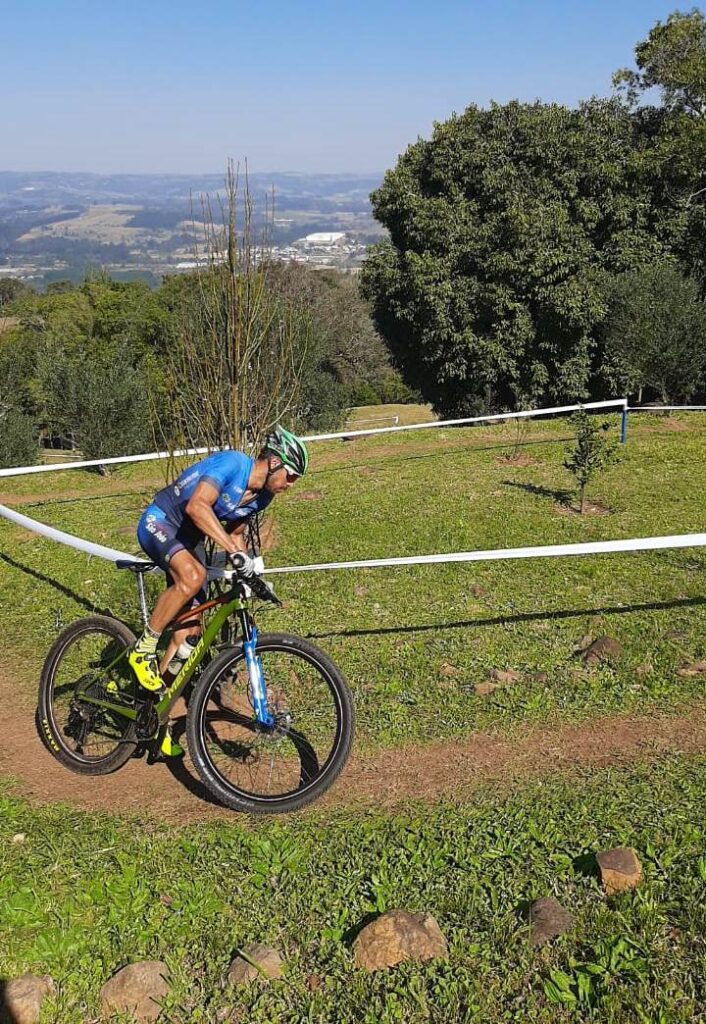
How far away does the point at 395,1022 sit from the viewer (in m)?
3.09

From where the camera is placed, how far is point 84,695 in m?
5.22

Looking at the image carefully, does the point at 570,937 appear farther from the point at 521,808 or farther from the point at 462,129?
the point at 462,129

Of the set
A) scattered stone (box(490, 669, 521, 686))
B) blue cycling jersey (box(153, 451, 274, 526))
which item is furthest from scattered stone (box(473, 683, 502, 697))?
blue cycling jersey (box(153, 451, 274, 526))

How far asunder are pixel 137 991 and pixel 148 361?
2916cm

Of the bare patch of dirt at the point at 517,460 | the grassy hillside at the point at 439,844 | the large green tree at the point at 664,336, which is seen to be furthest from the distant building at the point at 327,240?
the grassy hillside at the point at 439,844

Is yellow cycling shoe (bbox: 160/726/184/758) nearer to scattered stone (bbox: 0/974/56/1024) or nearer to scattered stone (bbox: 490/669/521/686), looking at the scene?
scattered stone (bbox: 0/974/56/1024)

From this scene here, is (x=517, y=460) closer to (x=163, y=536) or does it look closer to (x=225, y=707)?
(x=163, y=536)

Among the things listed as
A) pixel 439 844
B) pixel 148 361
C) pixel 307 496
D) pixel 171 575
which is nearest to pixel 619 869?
pixel 439 844

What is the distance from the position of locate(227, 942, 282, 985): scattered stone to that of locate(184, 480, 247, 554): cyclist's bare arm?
1.97 m

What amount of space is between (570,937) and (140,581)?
3.56 meters

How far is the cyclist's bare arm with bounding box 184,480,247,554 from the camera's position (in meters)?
4.51

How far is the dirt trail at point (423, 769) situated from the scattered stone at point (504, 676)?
0.71 meters

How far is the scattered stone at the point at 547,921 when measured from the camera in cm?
339

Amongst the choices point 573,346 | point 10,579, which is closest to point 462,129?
point 573,346
